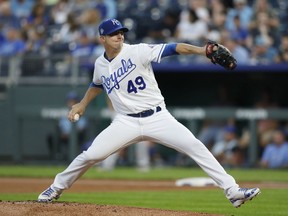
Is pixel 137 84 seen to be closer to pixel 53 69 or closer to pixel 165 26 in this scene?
pixel 165 26

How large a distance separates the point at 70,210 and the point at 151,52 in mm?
1722

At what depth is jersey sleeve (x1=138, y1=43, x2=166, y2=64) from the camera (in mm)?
7621

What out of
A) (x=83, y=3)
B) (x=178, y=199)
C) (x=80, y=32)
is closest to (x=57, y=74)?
(x=80, y=32)

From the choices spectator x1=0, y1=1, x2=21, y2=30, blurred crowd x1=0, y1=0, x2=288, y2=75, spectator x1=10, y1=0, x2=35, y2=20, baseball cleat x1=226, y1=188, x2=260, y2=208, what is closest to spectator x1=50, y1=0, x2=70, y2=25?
blurred crowd x1=0, y1=0, x2=288, y2=75

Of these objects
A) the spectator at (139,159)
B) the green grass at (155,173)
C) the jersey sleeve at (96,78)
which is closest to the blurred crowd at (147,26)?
the spectator at (139,159)

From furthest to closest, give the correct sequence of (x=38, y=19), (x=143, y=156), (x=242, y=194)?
(x=38, y=19) → (x=143, y=156) → (x=242, y=194)

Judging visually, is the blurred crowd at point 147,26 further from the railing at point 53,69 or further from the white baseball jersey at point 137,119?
the white baseball jersey at point 137,119

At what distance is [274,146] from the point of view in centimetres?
1566

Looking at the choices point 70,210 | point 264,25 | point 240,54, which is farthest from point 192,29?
point 70,210

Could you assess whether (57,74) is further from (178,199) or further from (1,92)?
(178,199)

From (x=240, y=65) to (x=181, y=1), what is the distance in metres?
2.73

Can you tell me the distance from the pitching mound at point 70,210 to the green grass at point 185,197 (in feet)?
2.90

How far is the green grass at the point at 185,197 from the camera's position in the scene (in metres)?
8.66

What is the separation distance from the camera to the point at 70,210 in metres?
7.61
